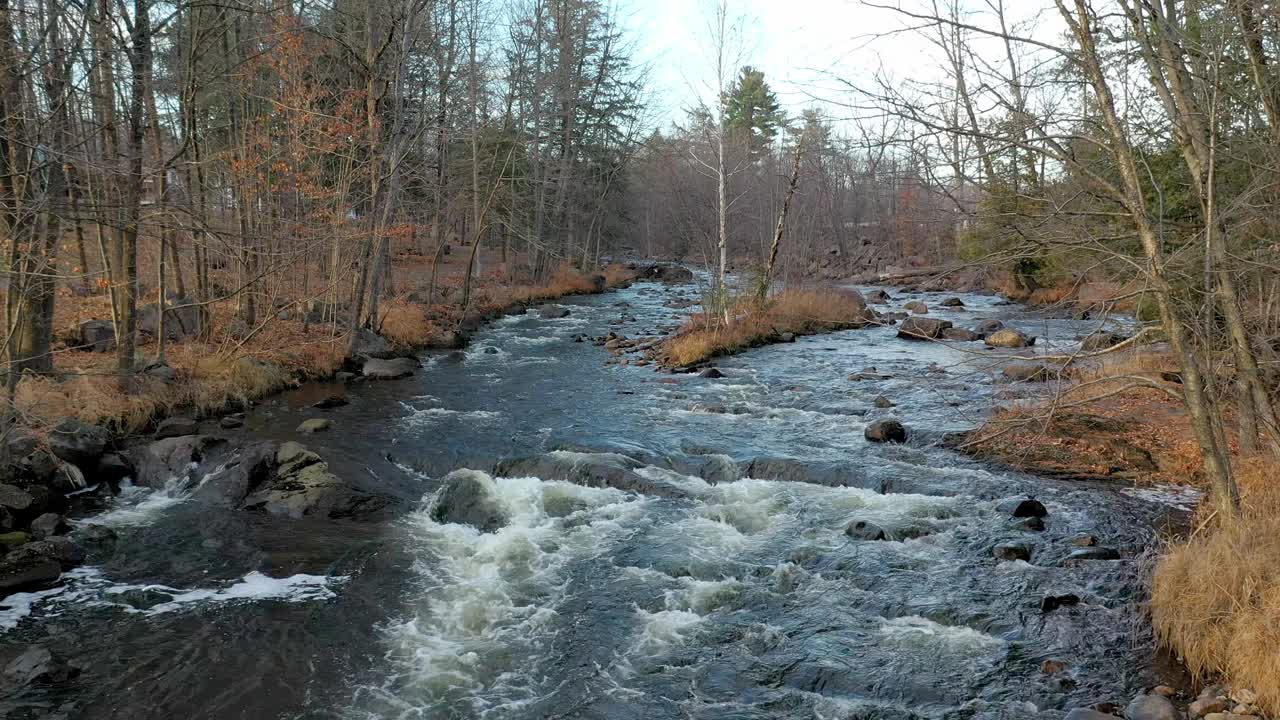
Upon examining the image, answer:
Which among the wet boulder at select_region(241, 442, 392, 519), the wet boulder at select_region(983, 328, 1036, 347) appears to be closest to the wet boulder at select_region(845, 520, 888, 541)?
the wet boulder at select_region(241, 442, 392, 519)

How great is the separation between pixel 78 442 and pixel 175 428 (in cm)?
157

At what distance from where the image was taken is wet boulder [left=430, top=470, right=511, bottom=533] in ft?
31.1

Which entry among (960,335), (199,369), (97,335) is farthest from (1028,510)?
(97,335)

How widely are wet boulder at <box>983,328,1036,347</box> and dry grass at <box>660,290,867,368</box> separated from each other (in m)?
3.05

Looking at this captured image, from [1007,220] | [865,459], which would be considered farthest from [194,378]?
[1007,220]

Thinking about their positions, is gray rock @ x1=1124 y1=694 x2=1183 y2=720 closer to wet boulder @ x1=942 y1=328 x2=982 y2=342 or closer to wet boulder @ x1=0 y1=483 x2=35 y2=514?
wet boulder @ x1=0 y1=483 x2=35 y2=514

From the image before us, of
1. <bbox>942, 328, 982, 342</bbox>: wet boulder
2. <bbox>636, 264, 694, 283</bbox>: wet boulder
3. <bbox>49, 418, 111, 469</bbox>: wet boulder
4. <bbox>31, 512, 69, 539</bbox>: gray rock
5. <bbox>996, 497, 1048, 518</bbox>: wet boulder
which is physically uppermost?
<bbox>636, 264, 694, 283</bbox>: wet boulder

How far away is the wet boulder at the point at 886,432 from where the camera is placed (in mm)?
11844

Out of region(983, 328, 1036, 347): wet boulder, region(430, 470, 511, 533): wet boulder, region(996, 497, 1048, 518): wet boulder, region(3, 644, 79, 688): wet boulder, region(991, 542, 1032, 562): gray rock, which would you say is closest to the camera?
region(3, 644, 79, 688): wet boulder

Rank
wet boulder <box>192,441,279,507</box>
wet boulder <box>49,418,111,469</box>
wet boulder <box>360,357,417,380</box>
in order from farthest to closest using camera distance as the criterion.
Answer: wet boulder <box>360,357,417,380</box> < wet boulder <box>49,418,111,469</box> < wet boulder <box>192,441,279,507</box>

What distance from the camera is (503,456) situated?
11.5 metres

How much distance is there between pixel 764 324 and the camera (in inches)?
862

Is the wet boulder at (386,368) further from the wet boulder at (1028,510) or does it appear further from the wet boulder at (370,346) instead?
the wet boulder at (1028,510)

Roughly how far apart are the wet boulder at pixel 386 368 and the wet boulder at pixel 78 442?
6054 millimetres
